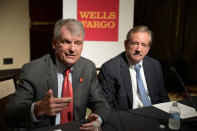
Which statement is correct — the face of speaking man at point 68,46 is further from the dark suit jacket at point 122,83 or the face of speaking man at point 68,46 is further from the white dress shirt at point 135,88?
the white dress shirt at point 135,88

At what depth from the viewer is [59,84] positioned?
5.61 feet

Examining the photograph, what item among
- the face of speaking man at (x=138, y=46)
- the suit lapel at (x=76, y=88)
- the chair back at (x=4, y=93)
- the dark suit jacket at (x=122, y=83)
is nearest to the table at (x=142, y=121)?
the suit lapel at (x=76, y=88)

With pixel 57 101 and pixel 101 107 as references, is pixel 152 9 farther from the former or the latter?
pixel 57 101

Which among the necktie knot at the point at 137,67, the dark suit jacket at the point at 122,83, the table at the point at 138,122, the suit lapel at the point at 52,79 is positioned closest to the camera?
the table at the point at 138,122

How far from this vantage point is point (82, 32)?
1701mm

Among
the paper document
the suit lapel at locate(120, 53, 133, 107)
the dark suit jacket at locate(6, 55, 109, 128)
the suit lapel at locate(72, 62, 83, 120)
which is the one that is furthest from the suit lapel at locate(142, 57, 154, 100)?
the suit lapel at locate(72, 62, 83, 120)

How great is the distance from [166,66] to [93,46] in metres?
2.93

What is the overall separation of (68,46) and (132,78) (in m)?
0.83

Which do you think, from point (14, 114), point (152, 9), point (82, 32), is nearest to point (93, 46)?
point (82, 32)

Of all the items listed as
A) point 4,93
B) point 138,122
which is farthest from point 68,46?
point 138,122

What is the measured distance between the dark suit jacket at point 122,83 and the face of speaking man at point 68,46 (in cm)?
54

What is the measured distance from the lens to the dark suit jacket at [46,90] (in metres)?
1.47

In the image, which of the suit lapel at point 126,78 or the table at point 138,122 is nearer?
the table at point 138,122

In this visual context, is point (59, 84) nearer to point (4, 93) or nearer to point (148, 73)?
point (4, 93)
